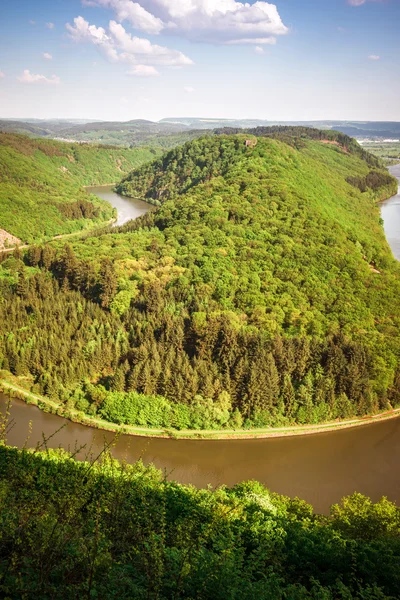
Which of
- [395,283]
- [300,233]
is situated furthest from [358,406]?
[300,233]

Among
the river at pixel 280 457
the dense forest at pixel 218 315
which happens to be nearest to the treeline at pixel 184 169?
the dense forest at pixel 218 315

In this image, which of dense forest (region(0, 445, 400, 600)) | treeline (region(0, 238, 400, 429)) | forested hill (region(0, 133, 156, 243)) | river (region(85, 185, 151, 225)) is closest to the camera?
dense forest (region(0, 445, 400, 600))

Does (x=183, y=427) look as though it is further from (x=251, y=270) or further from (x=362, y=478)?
(x=251, y=270)

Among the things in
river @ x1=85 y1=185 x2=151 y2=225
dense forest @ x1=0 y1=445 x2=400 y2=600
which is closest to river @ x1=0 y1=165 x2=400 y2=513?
dense forest @ x1=0 y1=445 x2=400 y2=600

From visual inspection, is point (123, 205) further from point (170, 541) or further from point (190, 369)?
point (170, 541)

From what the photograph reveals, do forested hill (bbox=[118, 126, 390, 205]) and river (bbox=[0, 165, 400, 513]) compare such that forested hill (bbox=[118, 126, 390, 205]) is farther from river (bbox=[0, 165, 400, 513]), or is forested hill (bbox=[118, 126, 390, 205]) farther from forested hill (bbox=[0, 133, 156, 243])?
river (bbox=[0, 165, 400, 513])

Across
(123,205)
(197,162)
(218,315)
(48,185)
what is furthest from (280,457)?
(123,205)

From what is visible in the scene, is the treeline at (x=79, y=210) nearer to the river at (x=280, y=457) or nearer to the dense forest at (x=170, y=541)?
the river at (x=280, y=457)
